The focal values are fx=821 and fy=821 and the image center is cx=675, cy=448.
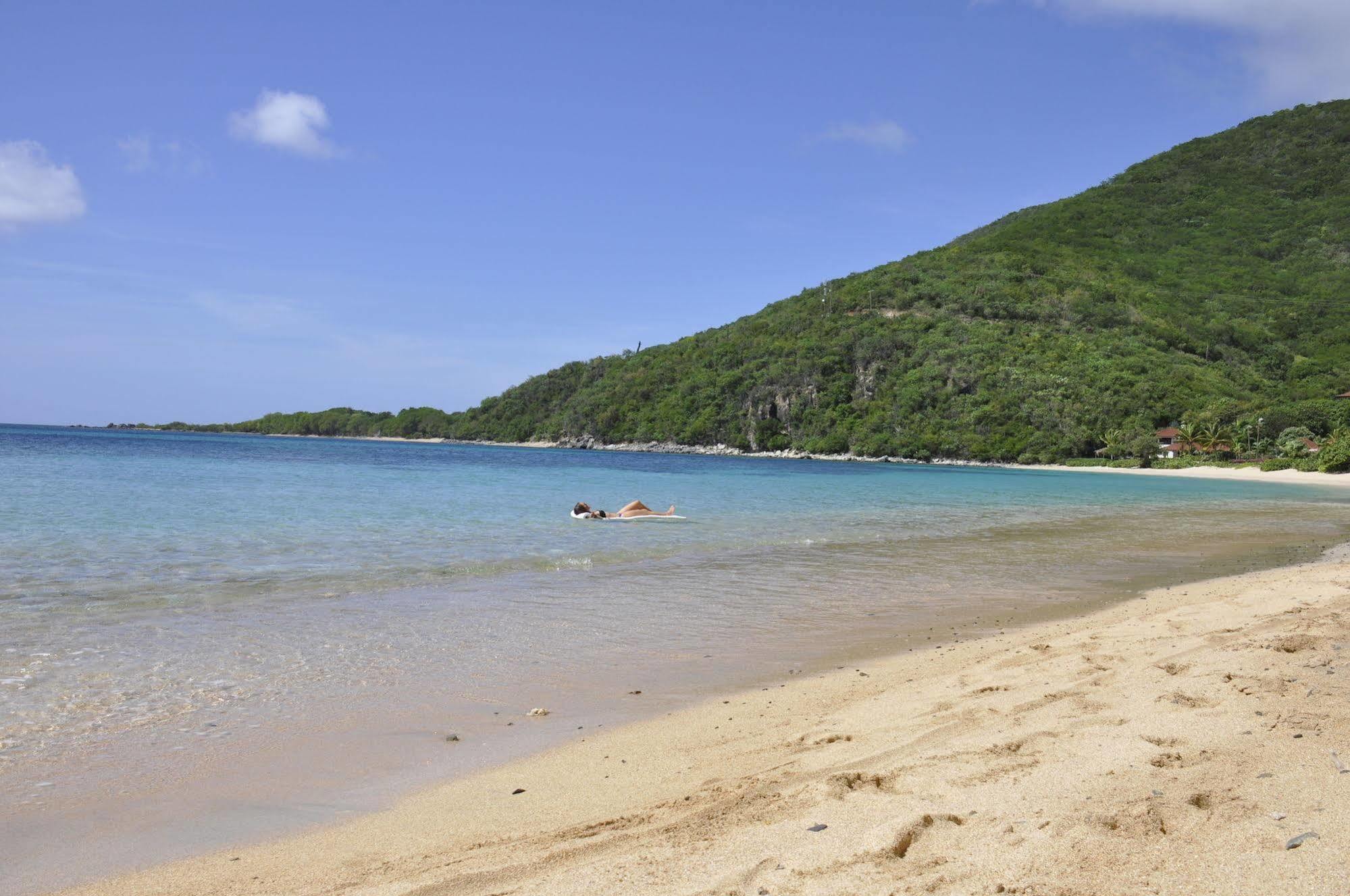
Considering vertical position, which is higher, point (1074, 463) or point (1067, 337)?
point (1067, 337)

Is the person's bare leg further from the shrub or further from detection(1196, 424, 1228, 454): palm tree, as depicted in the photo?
detection(1196, 424, 1228, 454): palm tree

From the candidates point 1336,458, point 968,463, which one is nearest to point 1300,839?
point 1336,458

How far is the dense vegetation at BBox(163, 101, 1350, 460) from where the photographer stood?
91.2 meters

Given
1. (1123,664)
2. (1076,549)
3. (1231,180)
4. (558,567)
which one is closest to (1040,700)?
(1123,664)

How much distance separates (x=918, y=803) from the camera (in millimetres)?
3621

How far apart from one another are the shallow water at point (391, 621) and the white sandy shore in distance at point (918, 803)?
61cm

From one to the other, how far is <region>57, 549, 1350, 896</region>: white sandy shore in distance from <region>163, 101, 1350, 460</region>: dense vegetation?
81249 mm

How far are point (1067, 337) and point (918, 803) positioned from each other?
366 feet

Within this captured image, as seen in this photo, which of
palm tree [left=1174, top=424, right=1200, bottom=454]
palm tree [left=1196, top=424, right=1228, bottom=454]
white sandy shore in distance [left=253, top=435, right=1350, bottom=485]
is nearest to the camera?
white sandy shore in distance [left=253, top=435, right=1350, bottom=485]

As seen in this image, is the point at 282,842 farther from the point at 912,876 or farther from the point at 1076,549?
the point at 1076,549

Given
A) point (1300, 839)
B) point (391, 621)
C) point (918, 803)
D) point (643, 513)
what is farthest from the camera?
point (643, 513)

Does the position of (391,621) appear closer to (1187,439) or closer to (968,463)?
(1187,439)

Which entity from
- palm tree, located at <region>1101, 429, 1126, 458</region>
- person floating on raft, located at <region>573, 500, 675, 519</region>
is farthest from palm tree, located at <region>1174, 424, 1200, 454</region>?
person floating on raft, located at <region>573, 500, 675, 519</region>

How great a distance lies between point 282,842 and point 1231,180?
560 feet
